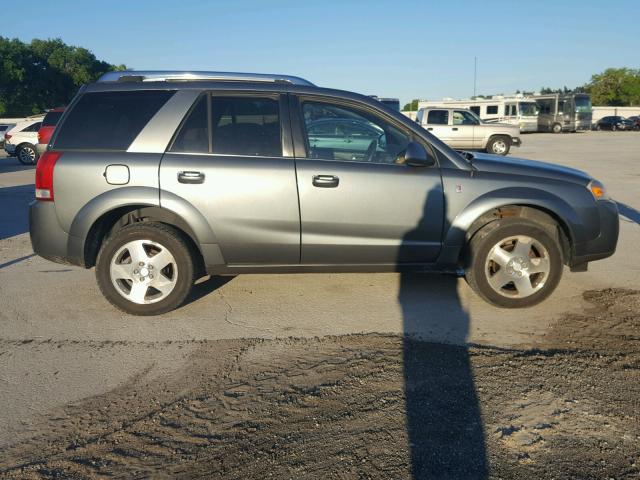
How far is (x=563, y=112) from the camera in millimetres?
43938

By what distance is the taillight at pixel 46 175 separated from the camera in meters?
→ 4.68

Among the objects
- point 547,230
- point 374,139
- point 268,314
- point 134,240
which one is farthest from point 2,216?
point 547,230

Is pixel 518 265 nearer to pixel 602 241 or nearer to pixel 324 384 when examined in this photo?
pixel 602 241

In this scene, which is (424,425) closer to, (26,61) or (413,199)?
(413,199)

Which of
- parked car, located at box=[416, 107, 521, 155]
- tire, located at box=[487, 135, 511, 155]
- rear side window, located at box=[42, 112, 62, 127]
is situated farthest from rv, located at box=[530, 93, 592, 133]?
rear side window, located at box=[42, 112, 62, 127]

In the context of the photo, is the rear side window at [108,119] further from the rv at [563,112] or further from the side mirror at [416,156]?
the rv at [563,112]

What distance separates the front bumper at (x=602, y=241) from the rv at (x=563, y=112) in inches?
1694

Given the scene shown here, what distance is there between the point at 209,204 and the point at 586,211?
10.8ft

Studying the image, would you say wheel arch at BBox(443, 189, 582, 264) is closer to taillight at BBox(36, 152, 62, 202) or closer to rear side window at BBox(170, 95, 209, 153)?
rear side window at BBox(170, 95, 209, 153)

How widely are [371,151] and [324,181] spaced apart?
0.55m

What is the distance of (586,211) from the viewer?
4.91 metres

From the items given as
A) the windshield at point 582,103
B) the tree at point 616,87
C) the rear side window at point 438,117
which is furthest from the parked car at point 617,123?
the rear side window at point 438,117

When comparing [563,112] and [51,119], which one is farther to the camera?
[563,112]

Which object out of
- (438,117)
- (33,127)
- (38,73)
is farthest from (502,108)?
(38,73)
